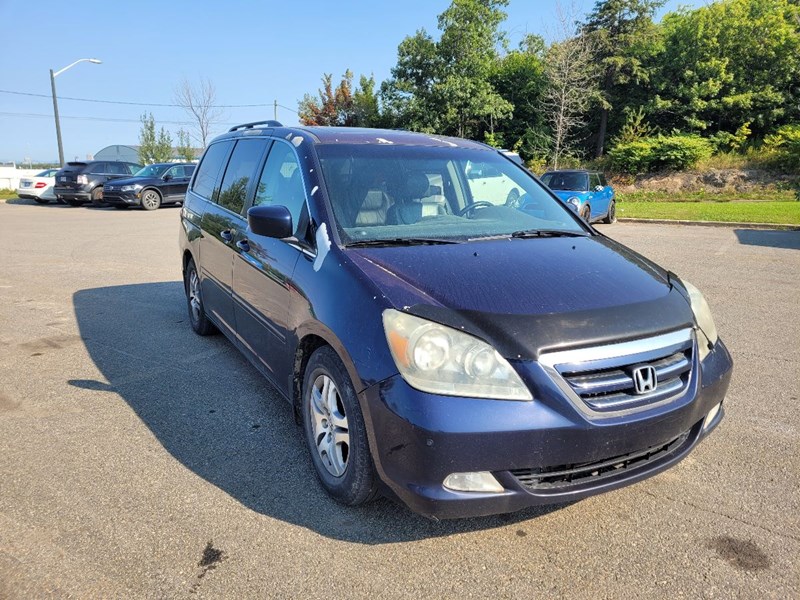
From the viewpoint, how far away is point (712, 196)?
24.7 m

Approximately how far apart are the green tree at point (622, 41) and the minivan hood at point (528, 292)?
32.8m

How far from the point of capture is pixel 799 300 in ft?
22.3

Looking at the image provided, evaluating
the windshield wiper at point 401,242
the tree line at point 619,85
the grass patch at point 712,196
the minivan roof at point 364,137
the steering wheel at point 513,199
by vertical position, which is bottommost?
the grass patch at point 712,196

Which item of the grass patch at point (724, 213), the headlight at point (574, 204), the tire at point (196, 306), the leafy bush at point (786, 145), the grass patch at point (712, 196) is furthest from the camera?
the leafy bush at point (786, 145)

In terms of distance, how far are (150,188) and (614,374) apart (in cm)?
2054

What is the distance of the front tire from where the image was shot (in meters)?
19.8

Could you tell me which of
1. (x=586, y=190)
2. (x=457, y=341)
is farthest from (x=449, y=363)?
(x=586, y=190)

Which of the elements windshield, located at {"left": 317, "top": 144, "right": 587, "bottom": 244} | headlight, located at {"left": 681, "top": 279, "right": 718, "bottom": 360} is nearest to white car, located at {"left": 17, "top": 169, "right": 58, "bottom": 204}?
windshield, located at {"left": 317, "top": 144, "right": 587, "bottom": 244}

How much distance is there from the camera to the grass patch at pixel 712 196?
23270 millimetres

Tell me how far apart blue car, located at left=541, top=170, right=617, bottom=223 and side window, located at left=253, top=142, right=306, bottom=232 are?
40.7ft

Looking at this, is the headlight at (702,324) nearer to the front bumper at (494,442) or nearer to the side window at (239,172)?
the front bumper at (494,442)

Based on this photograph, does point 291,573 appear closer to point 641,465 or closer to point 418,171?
point 641,465

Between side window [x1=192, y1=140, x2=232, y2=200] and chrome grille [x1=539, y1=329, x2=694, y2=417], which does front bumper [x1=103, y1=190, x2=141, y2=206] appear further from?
chrome grille [x1=539, y1=329, x2=694, y2=417]

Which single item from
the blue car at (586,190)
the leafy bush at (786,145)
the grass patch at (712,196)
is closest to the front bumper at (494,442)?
the blue car at (586,190)
